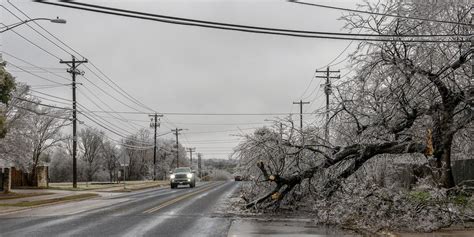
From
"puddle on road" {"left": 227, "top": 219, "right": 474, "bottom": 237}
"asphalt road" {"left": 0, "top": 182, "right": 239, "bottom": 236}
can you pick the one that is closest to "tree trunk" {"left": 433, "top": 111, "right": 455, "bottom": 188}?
"puddle on road" {"left": 227, "top": 219, "right": 474, "bottom": 237}

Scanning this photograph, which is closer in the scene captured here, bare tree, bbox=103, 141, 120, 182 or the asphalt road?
the asphalt road

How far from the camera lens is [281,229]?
13461mm

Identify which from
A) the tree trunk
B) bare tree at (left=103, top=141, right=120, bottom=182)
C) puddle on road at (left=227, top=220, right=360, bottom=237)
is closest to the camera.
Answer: puddle on road at (left=227, top=220, right=360, bottom=237)

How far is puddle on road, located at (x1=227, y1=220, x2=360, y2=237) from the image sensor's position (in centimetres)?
1255

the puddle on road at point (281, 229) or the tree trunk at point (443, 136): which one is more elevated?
the tree trunk at point (443, 136)

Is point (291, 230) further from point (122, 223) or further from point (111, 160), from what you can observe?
point (111, 160)

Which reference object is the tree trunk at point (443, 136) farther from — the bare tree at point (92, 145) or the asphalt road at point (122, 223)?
the bare tree at point (92, 145)

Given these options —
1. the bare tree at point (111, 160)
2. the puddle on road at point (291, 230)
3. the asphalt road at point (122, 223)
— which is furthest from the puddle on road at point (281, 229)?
the bare tree at point (111, 160)

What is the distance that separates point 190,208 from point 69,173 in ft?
294

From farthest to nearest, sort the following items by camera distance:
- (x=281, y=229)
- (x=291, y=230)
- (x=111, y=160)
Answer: (x=111, y=160) → (x=281, y=229) → (x=291, y=230)

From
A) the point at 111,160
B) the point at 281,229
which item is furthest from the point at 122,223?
the point at 111,160

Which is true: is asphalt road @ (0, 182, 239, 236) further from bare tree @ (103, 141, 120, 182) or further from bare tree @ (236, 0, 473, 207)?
bare tree @ (103, 141, 120, 182)

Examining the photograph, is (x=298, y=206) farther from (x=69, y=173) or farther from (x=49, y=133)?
(x=69, y=173)

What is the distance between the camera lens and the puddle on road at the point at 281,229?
1255 cm
